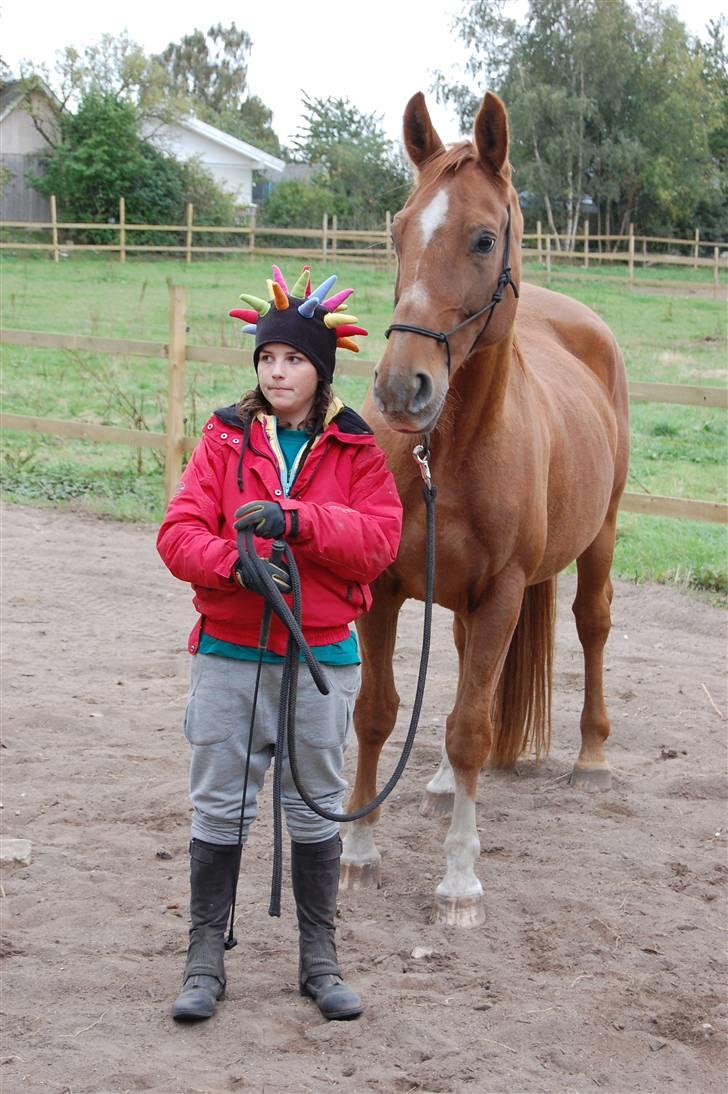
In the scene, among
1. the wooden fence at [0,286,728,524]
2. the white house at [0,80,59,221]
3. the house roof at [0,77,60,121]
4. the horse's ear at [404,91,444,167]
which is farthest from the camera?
the house roof at [0,77,60,121]

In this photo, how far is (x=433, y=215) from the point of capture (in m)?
2.89

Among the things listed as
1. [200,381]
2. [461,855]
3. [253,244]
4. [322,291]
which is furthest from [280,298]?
[253,244]

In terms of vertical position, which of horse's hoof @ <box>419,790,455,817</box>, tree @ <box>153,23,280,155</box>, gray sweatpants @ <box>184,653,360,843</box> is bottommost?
horse's hoof @ <box>419,790,455,817</box>

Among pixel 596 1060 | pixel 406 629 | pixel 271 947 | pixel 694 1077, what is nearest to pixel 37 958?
pixel 271 947

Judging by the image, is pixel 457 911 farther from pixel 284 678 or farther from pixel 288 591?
pixel 288 591

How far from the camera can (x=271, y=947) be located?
3.10 meters

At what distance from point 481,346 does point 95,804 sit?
207 cm

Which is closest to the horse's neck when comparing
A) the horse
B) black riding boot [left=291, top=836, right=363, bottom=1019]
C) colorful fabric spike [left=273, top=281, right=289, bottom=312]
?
the horse

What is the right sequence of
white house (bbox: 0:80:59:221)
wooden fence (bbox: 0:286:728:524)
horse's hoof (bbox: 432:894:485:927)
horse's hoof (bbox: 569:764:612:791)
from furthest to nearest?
white house (bbox: 0:80:59:221), wooden fence (bbox: 0:286:728:524), horse's hoof (bbox: 569:764:612:791), horse's hoof (bbox: 432:894:485:927)

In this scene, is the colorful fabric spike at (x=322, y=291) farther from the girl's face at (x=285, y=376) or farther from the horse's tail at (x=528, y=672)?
the horse's tail at (x=528, y=672)

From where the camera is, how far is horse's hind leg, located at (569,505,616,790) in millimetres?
4508

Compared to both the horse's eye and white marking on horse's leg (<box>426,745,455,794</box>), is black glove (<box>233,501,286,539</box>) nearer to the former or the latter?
the horse's eye

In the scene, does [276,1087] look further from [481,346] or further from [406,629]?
[406,629]

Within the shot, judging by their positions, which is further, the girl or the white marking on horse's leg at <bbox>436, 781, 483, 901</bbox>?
the white marking on horse's leg at <bbox>436, 781, 483, 901</bbox>
